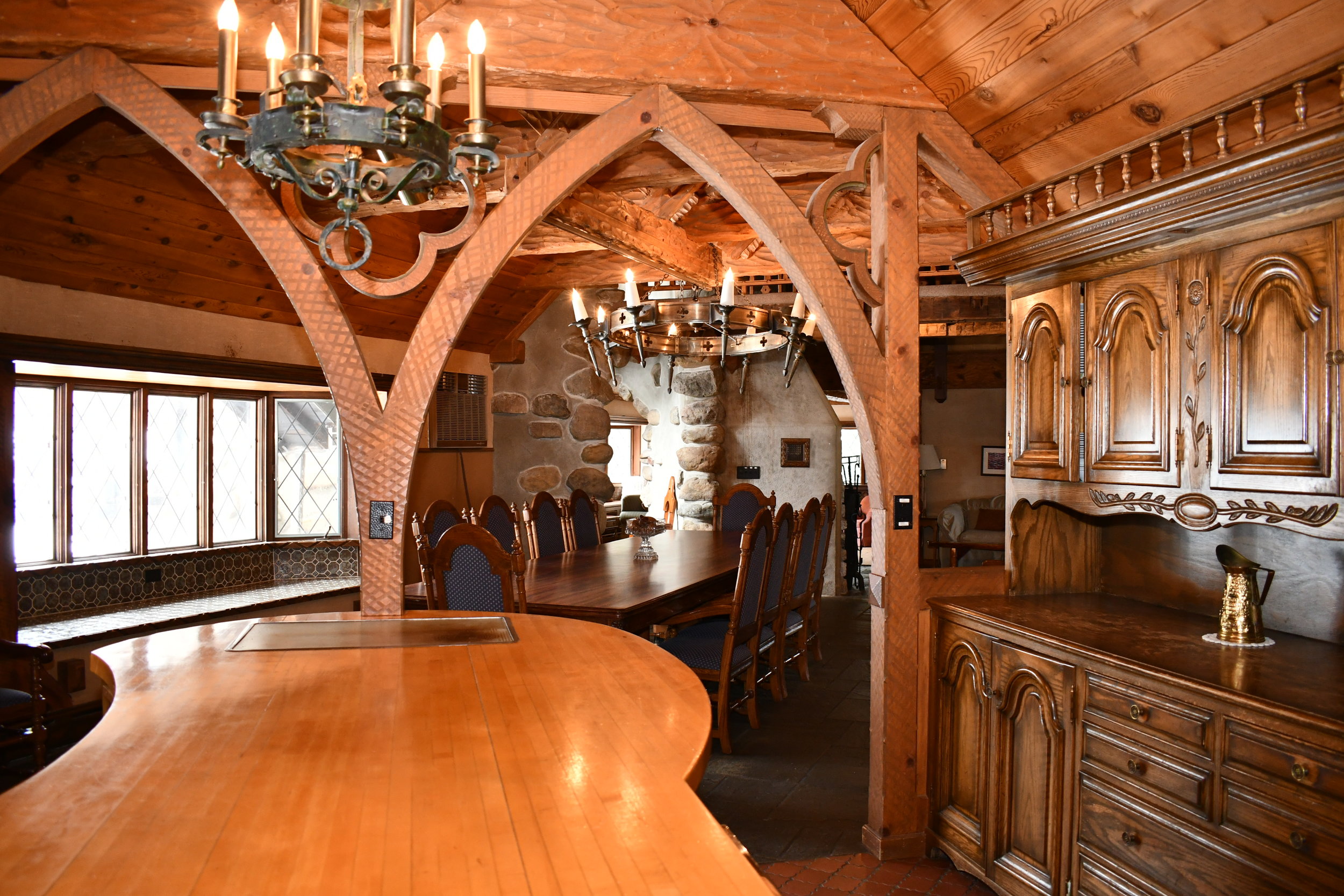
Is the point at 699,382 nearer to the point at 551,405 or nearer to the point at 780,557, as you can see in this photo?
the point at 551,405

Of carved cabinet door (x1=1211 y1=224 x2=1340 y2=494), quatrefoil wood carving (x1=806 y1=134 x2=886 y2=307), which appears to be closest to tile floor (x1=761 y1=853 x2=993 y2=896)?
carved cabinet door (x1=1211 y1=224 x2=1340 y2=494)

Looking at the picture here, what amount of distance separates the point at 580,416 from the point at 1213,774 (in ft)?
18.3

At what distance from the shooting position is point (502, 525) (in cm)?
491

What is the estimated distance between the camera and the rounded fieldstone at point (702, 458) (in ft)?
25.4

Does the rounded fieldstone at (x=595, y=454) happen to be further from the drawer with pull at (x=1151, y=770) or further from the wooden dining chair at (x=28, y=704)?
the drawer with pull at (x=1151, y=770)

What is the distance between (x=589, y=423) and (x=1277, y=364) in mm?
5463

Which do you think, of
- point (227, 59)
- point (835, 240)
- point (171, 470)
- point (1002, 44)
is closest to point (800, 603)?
point (835, 240)

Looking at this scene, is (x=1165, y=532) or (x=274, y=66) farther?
(x=1165, y=532)

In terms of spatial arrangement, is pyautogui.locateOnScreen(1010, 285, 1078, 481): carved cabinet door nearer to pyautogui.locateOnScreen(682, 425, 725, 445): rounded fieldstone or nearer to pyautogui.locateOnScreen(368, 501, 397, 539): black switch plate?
pyautogui.locateOnScreen(368, 501, 397, 539): black switch plate

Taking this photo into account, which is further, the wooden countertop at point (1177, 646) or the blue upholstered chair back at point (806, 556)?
the blue upholstered chair back at point (806, 556)

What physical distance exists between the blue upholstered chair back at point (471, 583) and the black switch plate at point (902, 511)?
1377 mm

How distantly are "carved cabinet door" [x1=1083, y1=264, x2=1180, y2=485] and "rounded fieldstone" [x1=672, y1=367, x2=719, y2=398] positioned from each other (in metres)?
5.20

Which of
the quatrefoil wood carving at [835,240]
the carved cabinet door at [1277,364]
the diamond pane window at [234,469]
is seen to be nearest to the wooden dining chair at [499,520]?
the diamond pane window at [234,469]

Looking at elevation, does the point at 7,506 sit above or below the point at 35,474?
below
